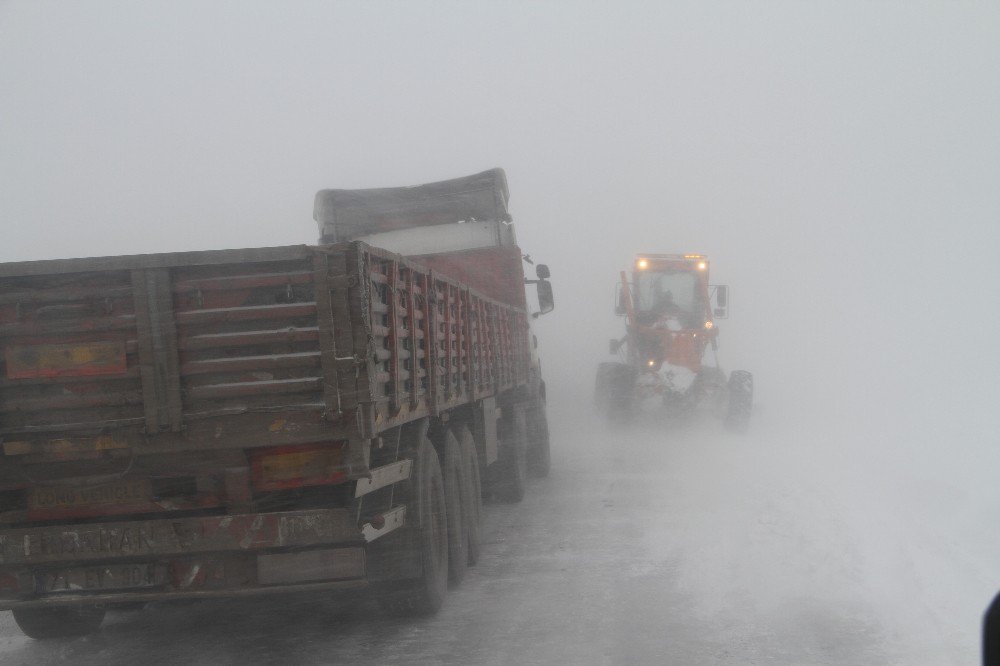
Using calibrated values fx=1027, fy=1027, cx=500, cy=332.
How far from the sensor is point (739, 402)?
1759cm

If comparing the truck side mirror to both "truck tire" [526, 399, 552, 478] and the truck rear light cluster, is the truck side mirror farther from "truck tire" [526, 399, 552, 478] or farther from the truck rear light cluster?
the truck rear light cluster

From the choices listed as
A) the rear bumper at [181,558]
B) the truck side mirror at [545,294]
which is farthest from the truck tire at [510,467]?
the rear bumper at [181,558]

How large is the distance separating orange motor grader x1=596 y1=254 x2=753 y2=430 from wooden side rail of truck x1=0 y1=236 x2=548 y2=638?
1321cm

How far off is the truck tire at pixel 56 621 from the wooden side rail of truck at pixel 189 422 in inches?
52.1

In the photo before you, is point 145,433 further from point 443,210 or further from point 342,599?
point 443,210

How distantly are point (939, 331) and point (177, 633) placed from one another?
144ft

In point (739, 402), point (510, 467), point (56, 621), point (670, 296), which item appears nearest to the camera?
point (56, 621)

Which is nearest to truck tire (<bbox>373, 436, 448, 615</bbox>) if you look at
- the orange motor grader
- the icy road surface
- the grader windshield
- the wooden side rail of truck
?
the icy road surface

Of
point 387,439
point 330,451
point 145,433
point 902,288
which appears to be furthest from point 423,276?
point 902,288

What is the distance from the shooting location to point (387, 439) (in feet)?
19.0

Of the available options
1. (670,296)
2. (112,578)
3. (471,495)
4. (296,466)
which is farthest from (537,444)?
(112,578)

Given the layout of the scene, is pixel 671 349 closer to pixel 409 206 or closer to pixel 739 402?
pixel 739 402

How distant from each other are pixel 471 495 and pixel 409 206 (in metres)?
5.42


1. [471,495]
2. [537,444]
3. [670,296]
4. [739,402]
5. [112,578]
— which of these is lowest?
[739,402]
